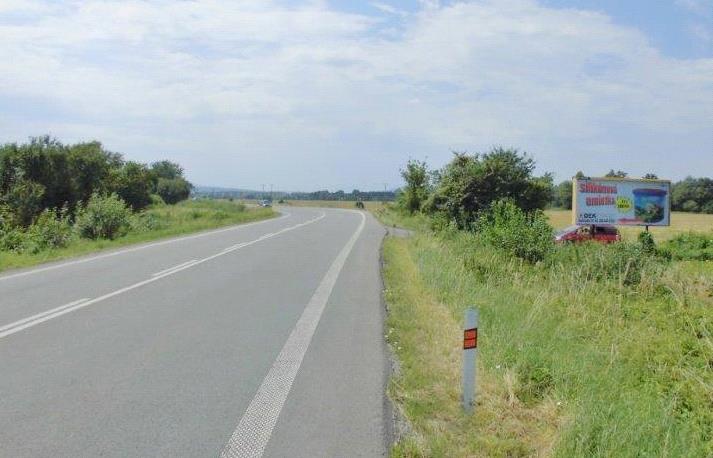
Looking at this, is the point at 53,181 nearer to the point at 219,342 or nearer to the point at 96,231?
the point at 96,231

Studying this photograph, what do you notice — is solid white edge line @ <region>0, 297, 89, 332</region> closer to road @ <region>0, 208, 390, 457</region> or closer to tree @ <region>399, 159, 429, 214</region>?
road @ <region>0, 208, 390, 457</region>

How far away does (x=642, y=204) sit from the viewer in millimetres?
33375

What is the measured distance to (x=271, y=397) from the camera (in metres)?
5.68

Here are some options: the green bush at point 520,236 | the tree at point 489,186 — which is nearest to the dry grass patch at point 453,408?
the green bush at point 520,236

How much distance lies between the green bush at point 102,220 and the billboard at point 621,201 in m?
20.6

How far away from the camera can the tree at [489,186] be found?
24250mm

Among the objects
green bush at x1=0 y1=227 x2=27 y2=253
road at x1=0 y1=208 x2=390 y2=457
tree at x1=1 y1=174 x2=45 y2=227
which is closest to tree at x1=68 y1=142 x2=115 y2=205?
tree at x1=1 y1=174 x2=45 y2=227

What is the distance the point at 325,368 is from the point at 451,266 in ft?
30.1

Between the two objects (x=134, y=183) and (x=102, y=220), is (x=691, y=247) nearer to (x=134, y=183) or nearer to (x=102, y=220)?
(x=102, y=220)

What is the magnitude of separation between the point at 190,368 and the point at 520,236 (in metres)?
14.9

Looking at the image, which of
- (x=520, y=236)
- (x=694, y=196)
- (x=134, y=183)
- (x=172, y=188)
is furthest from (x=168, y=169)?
(x=520, y=236)

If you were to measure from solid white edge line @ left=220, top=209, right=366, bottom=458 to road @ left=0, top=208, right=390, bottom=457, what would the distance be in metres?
0.01

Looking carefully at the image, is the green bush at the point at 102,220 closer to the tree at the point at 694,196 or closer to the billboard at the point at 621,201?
the billboard at the point at 621,201

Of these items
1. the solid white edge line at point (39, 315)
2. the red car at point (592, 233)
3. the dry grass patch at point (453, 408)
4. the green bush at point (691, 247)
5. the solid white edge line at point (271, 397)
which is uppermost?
the solid white edge line at point (39, 315)
